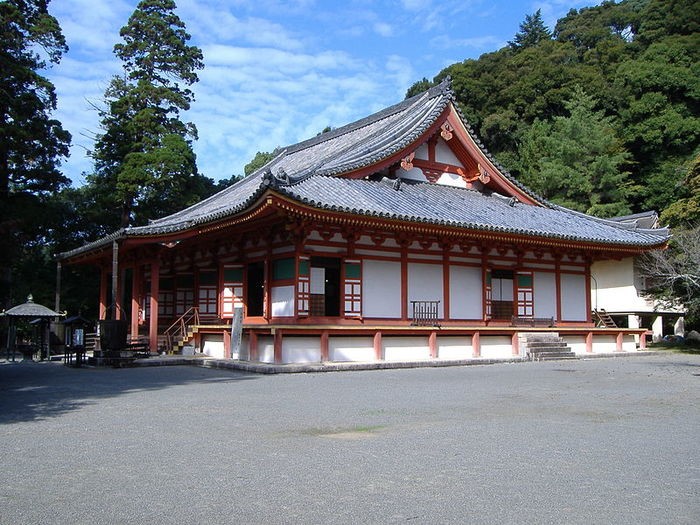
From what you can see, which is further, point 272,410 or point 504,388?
point 504,388

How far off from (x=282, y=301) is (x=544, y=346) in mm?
8549

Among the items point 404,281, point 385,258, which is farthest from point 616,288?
point 385,258

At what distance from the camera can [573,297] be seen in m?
23.0

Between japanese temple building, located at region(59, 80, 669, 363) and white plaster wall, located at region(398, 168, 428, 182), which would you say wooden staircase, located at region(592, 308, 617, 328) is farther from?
white plaster wall, located at region(398, 168, 428, 182)

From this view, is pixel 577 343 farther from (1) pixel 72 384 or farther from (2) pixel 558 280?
(1) pixel 72 384

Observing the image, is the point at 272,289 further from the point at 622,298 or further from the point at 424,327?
the point at 622,298

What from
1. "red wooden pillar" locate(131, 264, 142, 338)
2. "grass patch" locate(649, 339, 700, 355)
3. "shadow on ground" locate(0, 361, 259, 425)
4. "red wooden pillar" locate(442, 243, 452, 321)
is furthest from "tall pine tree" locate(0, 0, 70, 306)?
"grass patch" locate(649, 339, 700, 355)

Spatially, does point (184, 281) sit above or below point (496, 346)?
above

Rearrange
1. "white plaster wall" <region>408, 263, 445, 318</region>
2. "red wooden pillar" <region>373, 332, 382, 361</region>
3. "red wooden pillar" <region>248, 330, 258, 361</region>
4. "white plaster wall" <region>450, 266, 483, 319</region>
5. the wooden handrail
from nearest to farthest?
"red wooden pillar" <region>248, 330, 258, 361</region>, "red wooden pillar" <region>373, 332, 382, 361</region>, "white plaster wall" <region>408, 263, 445, 318</region>, "white plaster wall" <region>450, 266, 483, 319</region>, the wooden handrail

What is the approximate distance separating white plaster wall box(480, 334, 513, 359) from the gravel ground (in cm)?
779

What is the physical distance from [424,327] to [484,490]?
42.7ft

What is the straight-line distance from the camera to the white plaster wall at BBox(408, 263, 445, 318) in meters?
18.9

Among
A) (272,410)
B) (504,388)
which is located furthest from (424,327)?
(272,410)

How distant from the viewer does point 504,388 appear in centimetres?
1136
